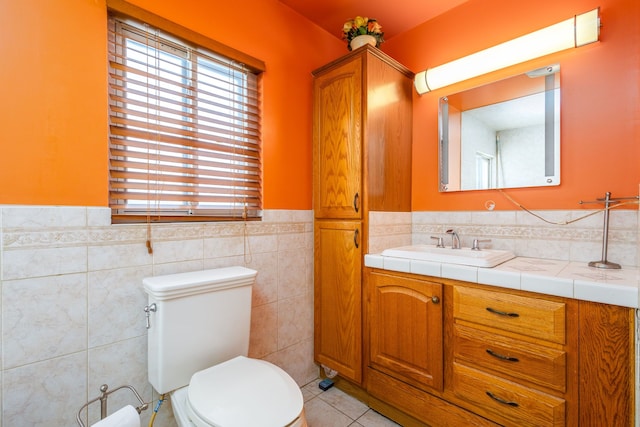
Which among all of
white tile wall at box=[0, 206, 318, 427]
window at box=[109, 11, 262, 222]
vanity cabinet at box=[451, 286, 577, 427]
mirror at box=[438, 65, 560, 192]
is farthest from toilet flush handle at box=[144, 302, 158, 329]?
mirror at box=[438, 65, 560, 192]

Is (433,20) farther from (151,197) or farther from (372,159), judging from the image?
(151,197)

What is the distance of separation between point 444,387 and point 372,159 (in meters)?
1.24

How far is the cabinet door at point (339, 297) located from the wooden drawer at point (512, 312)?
58 cm

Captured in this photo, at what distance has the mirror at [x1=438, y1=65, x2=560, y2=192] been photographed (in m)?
1.55

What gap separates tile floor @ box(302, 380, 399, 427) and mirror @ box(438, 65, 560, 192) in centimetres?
145

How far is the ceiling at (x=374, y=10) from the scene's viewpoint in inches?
72.5

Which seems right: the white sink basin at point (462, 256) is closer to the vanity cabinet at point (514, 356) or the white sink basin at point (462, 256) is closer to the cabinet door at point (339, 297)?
the vanity cabinet at point (514, 356)

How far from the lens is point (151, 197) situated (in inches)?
52.1

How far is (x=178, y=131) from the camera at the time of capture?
4.62 feet

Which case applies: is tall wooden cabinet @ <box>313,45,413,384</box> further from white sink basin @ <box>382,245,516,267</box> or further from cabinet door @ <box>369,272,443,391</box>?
white sink basin @ <box>382,245,516,267</box>

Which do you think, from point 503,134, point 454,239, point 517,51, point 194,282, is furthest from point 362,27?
point 194,282

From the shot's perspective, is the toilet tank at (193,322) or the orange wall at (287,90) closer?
the orange wall at (287,90)

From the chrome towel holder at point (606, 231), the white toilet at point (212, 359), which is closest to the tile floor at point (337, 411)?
the white toilet at point (212, 359)

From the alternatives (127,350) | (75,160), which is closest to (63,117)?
(75,160)
